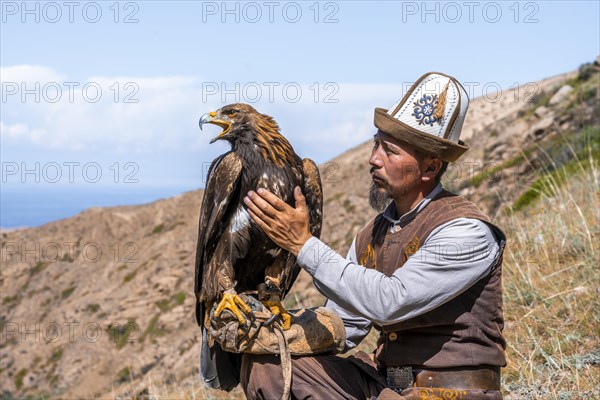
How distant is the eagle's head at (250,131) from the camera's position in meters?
3.88

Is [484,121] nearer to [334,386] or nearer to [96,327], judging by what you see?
[96,327]

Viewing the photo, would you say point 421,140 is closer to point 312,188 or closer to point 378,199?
point 378,199

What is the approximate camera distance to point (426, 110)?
332 centimetres

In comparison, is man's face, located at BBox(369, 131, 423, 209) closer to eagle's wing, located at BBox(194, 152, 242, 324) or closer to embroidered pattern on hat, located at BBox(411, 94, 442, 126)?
embroidered pattern on hat, located at BBox(411, 94, 442, 126)

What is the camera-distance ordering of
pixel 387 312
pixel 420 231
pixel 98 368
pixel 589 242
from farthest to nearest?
pixel 98 368
pixel 589 242
pixel 420 231
pixel 387 312

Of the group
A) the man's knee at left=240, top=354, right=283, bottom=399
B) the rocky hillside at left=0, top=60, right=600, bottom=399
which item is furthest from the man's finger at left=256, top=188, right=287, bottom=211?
the rocky hillside at left=0, top=60, right=600, bottom=399

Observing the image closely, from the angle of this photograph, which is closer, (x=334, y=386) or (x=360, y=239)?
(x=334, y=386)

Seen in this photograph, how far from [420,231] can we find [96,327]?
523 inches

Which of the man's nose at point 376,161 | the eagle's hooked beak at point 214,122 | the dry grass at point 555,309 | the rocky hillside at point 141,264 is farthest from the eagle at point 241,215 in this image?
the rocky hillside at point 141,264

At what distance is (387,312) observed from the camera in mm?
3045

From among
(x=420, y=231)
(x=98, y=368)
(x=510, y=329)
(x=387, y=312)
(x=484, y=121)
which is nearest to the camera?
(x=387, y=312)

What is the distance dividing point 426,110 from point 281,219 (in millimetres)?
817

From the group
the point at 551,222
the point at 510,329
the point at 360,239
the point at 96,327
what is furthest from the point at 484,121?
the point at 360,239

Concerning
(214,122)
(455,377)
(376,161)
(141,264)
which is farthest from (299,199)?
(141,264)
